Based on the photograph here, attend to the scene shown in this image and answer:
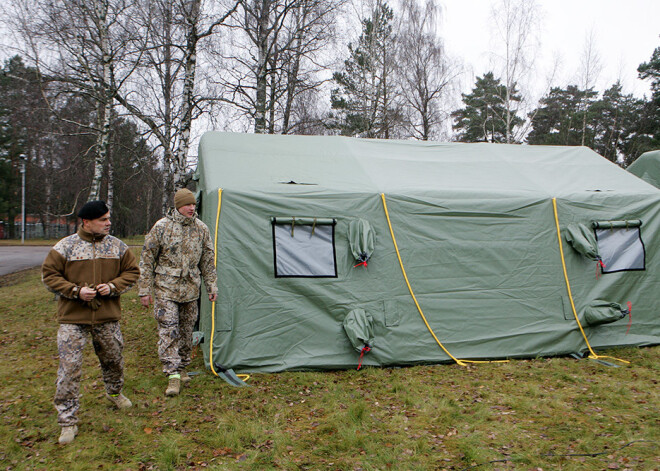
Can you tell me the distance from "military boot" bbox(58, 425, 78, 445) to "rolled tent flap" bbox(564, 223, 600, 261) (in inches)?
203

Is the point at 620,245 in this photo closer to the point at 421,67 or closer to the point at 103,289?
Result: the point at 103,289

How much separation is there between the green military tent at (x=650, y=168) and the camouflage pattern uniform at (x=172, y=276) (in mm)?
6624

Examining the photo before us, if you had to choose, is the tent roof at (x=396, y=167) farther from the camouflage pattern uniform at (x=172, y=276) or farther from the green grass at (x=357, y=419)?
the green grass at (x=357, y=419)

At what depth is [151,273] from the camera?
11.9 feet

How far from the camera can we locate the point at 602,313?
16.1ft

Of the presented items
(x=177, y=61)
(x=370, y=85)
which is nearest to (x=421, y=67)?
(x=370, y=85)

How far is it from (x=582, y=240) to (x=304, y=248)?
3177mm

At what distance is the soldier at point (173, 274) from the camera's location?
3637 mm

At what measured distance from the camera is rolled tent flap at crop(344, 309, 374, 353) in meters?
4.37

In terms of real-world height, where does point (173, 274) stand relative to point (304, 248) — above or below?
below

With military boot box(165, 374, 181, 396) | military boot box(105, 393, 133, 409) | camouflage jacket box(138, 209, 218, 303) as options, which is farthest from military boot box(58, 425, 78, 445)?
camouflage jacket box(138, 209, 218, 303)

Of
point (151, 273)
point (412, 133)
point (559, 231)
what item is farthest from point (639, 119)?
point (151, 273)

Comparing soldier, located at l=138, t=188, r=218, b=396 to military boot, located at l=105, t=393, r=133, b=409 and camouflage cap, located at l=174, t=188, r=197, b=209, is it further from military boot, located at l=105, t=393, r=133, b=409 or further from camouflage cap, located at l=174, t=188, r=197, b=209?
military boot, located at l=105, t=393, r=133, b=409

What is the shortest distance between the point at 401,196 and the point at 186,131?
484 cm
